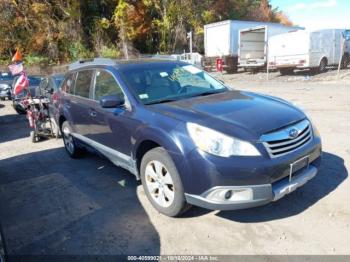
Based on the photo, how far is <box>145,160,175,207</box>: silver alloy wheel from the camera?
376 cm

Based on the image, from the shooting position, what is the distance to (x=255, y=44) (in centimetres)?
2403

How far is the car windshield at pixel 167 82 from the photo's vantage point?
14.2 ft

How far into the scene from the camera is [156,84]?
14.8 ft

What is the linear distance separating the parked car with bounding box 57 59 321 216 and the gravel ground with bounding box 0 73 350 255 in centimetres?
35

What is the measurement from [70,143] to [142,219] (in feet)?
10.2

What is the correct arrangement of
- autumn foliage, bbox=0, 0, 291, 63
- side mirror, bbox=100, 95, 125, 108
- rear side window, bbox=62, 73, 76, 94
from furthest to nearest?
autumn foliage, bbox=0, 0, 291, 63
rear side window, bbox=62, 73, 76, 94
side mirror, bbox=100, 95, 125, 108

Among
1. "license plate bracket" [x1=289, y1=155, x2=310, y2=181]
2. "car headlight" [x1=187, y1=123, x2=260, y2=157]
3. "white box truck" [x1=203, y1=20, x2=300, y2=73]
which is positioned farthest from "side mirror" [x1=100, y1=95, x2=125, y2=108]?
"white box truck" [x1=203, y1=20, x2=300, y2=73]

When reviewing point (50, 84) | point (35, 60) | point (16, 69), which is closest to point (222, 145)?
point (16, 69)

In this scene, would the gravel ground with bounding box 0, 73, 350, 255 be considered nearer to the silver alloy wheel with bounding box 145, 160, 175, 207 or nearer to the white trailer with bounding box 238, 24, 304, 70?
the silver alloy wheel with bounding box 145, 160, 175, 207

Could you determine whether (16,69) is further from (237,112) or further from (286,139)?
(286,139)

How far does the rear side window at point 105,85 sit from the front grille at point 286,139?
1.98 m

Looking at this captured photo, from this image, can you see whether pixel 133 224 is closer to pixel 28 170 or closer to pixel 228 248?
pixel 228 248

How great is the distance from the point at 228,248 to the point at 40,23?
31.7m

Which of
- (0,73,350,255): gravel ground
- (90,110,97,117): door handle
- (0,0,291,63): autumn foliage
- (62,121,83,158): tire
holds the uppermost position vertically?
(0,0,291,63): autumn foliage
